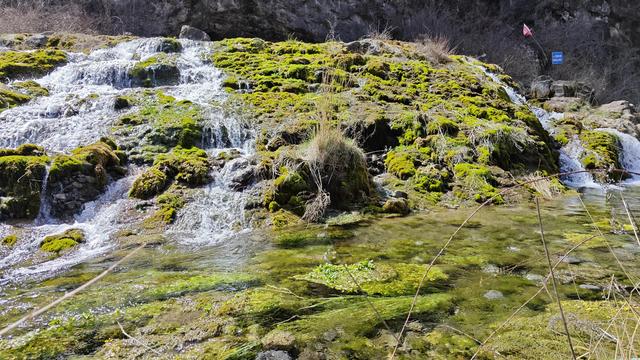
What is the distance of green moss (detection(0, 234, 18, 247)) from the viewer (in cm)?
454

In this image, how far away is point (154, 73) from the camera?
988cm

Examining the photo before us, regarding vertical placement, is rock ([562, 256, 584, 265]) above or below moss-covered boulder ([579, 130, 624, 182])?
below

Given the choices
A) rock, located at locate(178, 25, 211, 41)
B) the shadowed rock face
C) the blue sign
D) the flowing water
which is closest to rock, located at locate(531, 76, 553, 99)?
the blue sign

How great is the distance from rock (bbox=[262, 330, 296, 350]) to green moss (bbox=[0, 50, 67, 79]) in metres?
10.1

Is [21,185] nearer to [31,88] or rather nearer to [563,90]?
[31,88]

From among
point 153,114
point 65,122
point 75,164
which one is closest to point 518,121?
point 153,114

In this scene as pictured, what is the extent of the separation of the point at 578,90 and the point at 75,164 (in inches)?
597

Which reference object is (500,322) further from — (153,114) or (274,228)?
(153,114)

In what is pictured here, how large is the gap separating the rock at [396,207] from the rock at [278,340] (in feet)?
10.9

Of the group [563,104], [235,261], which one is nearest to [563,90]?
[563,104]

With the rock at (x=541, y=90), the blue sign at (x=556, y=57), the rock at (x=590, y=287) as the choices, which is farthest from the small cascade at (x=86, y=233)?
the blue sign at (x=556, y=57)

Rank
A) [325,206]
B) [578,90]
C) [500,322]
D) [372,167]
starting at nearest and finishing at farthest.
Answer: [500,322]
[325,206]
[372,167]
[578,90]

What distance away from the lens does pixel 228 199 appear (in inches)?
220

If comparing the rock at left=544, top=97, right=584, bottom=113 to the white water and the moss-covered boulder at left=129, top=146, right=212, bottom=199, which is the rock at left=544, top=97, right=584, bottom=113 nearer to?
the white water
